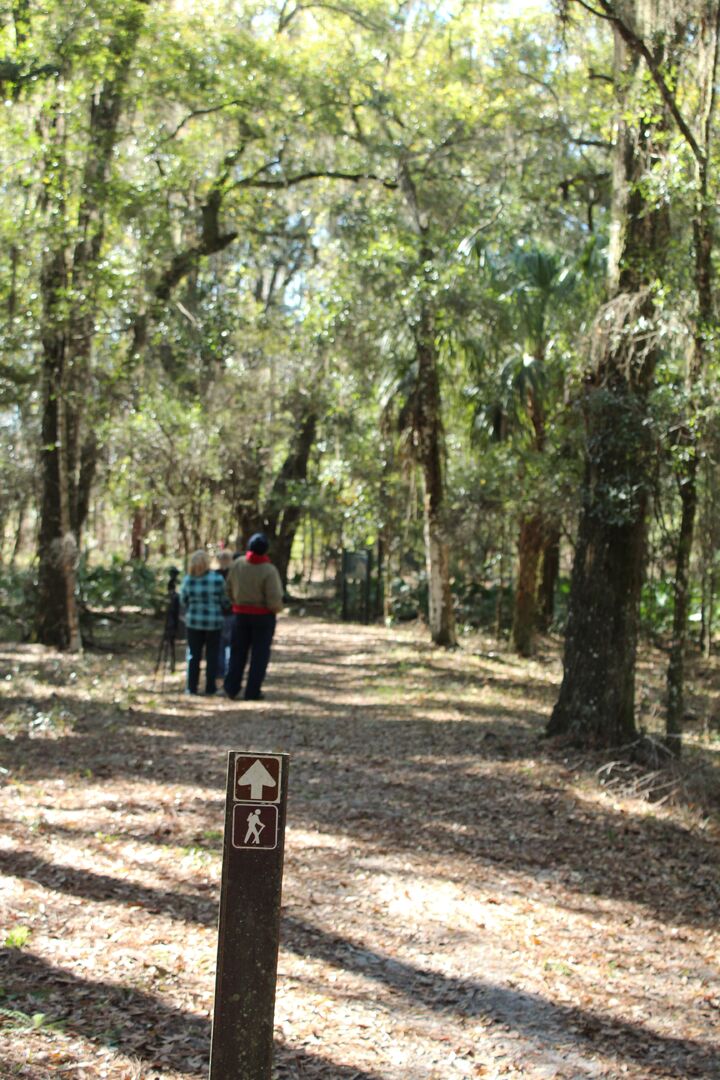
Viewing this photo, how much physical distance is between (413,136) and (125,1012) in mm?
17457

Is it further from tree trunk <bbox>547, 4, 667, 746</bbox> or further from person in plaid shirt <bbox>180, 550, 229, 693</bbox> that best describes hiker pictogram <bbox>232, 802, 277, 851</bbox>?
person in plaid shirt <bbox>180, 550, 229, 693</bbox>

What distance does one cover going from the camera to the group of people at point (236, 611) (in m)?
13.4

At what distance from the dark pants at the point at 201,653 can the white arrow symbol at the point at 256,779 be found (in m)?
11.0

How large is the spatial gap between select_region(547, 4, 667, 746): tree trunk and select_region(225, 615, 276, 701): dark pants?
13.0 feet

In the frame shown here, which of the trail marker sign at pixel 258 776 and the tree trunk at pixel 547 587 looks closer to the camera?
the trail marker sign at pixel 258 776

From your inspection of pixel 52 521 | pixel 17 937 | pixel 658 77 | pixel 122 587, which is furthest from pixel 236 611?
pixel 122 587

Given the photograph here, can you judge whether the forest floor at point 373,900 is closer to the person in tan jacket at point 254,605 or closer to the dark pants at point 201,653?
the person in tan jacket at point 254,605

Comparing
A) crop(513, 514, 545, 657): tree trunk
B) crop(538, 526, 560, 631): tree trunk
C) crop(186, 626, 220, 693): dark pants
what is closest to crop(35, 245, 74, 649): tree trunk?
crop(186, 626, 220, 693): dark pants

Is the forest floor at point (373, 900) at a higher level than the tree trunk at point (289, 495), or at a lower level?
lower

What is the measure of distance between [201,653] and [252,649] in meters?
0.76

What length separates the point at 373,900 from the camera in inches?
274

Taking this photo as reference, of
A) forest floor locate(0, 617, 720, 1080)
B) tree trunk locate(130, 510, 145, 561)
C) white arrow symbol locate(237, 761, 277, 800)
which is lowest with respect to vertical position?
forest floor locate(0, 617, 720, 1080)

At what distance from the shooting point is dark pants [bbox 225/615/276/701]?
45.1 feet

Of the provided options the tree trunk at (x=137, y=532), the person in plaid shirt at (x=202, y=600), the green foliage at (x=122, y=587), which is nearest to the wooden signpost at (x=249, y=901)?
the person in plaid shirt at (x=202, y=600)
